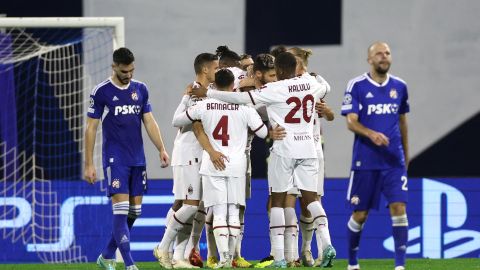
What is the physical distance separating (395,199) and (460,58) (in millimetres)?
7743

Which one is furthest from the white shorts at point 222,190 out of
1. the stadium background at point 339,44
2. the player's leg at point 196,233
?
the stadium background at point 339,44

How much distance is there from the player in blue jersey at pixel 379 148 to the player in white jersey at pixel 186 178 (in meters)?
2.08

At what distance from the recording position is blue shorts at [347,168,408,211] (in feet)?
29.8

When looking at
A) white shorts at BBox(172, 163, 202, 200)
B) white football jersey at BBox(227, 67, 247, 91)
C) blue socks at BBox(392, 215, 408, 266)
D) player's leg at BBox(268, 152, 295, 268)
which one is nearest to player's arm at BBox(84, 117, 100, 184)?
white shorts at BBox(172, 163, 202, 200)

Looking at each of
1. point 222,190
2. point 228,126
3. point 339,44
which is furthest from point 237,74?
point 339,44

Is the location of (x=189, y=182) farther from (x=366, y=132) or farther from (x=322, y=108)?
(x=366, y=132)

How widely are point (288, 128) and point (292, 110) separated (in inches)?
6.1

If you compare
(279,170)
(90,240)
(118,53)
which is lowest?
(90,240)

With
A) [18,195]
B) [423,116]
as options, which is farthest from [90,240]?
[423,116]

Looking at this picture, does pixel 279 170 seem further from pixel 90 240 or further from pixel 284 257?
pixel 90 240

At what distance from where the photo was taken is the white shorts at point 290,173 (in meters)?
10.4

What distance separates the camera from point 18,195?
13789 mm

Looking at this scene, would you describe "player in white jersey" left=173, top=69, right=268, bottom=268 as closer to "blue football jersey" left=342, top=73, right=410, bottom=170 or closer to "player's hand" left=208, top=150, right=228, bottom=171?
"player's hand" left=208, top=150, right=228, bottom=171

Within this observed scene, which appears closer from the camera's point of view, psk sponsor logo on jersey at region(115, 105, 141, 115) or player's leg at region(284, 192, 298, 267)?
psk sponsor logo on jersey at region(115, 105, 141, 115)
